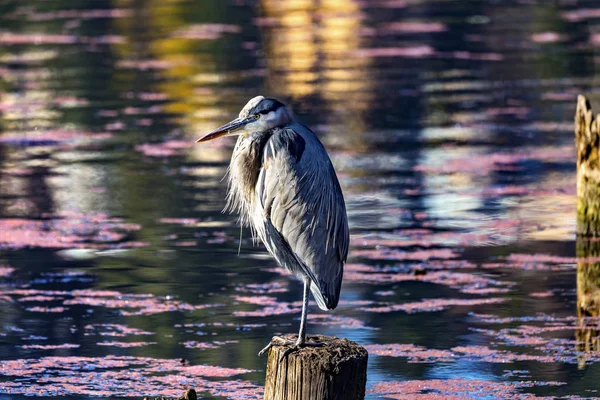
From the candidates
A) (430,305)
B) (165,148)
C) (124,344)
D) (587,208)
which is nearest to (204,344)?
(124,344)

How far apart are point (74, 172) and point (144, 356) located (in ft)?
20.1

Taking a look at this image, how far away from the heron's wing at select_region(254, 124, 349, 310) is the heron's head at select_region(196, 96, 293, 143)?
61 mm

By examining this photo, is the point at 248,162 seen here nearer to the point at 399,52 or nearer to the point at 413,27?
the point at 399,52

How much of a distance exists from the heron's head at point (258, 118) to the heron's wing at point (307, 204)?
0.20 ft

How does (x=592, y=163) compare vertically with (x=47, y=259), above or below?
above

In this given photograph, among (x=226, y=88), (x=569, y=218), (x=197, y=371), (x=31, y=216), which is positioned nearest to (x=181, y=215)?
(x=31, y=216)

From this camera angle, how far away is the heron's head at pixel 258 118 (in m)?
6.37

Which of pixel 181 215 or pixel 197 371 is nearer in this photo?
pixel 197 371

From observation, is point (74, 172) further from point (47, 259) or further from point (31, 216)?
point (47, 259)

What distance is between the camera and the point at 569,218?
12023 millimetres

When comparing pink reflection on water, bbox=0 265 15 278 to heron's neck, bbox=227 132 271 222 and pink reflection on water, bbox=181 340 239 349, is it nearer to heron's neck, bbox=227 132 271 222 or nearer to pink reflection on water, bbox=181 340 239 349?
pink reflection on water, bbox=181 340 239 349

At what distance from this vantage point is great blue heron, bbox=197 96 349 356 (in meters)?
6.38

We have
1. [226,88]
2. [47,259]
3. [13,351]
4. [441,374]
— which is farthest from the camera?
[226,88]

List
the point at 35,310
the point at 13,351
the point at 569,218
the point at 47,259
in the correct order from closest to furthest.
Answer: the point at 13,351 < the point at 35,310 < the point at 47,259 < the point at 569,218
